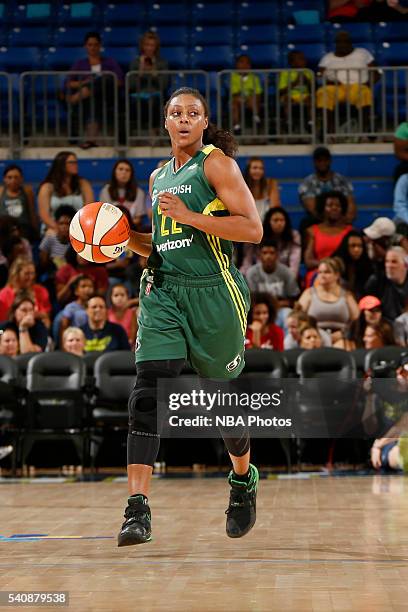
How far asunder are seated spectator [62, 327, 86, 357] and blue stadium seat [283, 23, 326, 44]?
22.2 feet

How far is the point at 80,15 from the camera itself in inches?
661

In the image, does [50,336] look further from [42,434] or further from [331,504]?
[331,504]

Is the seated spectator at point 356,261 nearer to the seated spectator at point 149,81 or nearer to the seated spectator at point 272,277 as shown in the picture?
the seated spectator at point 272,277

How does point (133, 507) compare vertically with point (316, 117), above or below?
below

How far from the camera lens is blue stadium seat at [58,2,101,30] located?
1672 cm

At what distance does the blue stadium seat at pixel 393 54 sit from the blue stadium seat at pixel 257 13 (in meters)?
1.62

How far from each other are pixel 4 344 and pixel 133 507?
6528mm

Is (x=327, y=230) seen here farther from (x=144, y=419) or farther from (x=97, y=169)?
(x=144, y=419)

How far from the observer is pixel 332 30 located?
16.3m

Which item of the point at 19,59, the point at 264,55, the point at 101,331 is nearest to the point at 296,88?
the point at 264,55

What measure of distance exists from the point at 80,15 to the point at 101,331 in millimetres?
7116

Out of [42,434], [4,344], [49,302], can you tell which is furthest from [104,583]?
[49,302]

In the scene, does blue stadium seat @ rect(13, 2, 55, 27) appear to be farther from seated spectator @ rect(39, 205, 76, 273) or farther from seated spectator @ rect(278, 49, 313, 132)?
seated spectator @ rect(39, 205, 76, 273)

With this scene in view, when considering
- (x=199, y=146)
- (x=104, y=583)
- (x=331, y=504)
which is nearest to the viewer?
(x=104, y=583)
